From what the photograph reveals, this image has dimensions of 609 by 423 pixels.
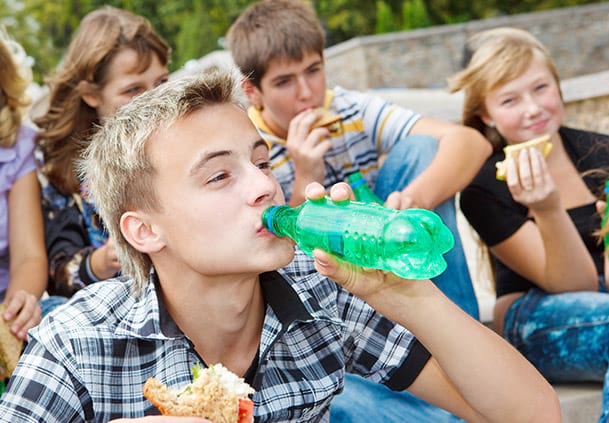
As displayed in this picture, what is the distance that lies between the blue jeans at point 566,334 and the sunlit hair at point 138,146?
159cm

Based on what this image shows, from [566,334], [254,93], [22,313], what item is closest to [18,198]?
[22,313]

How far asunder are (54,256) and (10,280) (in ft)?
0.69

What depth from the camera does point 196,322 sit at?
2.08 metres

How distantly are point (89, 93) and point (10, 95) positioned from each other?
33cm

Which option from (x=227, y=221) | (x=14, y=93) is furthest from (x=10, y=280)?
(x=227, y=221)

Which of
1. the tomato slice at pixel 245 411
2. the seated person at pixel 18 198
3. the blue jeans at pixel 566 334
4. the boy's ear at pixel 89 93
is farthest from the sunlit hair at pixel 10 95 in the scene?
the blue jeans at pixel 566 334

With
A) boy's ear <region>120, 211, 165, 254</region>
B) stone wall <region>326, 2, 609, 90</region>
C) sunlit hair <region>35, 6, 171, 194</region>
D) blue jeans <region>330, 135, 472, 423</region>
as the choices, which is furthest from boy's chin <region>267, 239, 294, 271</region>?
stone wall <region>326, 2, 609, 90</region>

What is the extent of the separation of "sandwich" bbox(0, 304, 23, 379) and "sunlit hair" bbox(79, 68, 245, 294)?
62 cm

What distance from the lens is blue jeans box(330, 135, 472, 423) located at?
2.44m

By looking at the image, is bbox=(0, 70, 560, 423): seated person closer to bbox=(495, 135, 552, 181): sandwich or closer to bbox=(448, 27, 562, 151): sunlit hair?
bbox=(495, 135, 552, 181): sandwich

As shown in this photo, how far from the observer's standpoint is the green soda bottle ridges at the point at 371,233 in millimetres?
1573

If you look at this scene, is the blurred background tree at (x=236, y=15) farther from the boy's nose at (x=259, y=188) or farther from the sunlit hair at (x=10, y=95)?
the boy's nose at (x=259, y=188)

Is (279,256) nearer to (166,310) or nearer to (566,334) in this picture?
(166,310)

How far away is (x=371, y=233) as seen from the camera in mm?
1642
